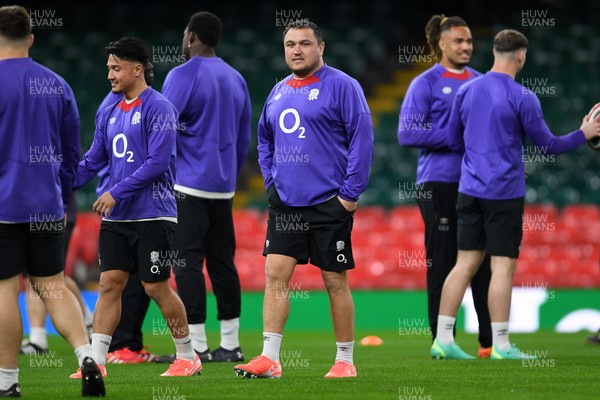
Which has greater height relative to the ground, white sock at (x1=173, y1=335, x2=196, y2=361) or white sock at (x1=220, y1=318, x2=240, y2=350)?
white sock at (x1=173, y1=335, x2=196, y2=361)

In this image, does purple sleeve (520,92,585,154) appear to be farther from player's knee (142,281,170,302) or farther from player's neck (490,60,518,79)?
player's knee (142,281,170,302)

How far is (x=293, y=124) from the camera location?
7.20m

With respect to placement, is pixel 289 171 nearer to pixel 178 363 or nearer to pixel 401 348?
pixel 178 363

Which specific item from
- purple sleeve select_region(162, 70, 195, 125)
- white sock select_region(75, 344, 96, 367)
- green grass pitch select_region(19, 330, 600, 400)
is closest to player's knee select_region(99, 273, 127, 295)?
green grass pitch select_region(19, 330, 600, 400)

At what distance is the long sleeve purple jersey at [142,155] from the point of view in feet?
23.6

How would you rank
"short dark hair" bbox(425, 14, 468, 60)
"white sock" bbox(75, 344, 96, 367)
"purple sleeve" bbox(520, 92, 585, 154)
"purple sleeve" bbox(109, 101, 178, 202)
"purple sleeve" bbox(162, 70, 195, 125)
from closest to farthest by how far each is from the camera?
"white sock" bbox(75, 344, 96, 367) < "purple sleeve" bbox(109, 101, 178, 202) < "purple sleeve" bbox(520, 92, 585, 154) < "purple sleeve" bbox(162, 70, 195, 125) < "short dark hair" bbox(425, 14, 468, 60)

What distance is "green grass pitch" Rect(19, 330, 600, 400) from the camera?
6.25 m

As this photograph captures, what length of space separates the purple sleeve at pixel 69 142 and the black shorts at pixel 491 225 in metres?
3.45

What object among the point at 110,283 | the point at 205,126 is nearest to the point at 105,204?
the point at 110,283

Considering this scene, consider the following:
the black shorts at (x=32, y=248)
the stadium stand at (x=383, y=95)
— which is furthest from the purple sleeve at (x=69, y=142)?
the stadium stand at (x=383, y=95)

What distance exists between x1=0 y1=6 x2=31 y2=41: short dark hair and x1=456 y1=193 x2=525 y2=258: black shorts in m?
3.95

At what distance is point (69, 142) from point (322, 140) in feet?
5.33

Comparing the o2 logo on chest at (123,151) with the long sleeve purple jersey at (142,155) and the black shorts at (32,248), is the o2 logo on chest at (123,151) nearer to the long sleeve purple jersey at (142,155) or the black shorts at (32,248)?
the long sleeve purple jersey at (142,155)

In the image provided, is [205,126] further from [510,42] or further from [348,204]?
[510,42]
